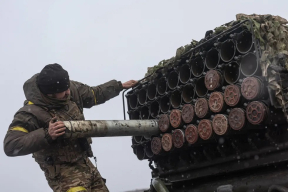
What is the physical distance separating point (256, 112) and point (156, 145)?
2.05m

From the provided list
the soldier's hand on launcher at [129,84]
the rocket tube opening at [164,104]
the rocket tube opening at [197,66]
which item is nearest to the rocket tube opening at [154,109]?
the rocket tube opening at [164,104]

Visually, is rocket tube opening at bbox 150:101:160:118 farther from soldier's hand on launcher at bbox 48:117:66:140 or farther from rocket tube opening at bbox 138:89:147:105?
soldier's hand on launcher at bbox 48:117:66:140

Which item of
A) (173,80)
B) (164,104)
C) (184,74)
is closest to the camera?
(184,74)

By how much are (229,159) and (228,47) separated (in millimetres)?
1380

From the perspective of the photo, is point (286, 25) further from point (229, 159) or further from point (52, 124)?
point (52, 124)

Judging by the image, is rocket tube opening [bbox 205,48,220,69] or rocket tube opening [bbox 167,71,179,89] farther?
rocket tube opening [bbox 167,71,179,89]

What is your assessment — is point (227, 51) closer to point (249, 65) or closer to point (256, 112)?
point (249, 65)

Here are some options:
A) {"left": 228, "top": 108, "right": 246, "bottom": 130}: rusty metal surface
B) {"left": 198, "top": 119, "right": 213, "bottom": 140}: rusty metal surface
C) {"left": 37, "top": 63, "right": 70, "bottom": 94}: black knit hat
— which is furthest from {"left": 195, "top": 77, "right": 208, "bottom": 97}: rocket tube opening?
{"left": 37, "top": 63, "right": 70, "bottom": 94}: black knit hat

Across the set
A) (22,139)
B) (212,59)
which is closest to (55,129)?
(22,139)

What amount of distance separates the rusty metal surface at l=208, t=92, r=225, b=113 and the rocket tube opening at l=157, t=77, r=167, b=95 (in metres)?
1.19

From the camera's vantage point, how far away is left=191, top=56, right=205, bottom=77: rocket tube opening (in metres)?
5.20

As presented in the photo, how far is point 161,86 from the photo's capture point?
19.5 feet

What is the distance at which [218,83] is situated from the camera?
4.71 meters

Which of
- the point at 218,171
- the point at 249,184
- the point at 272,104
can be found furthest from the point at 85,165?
the point at 272,104
